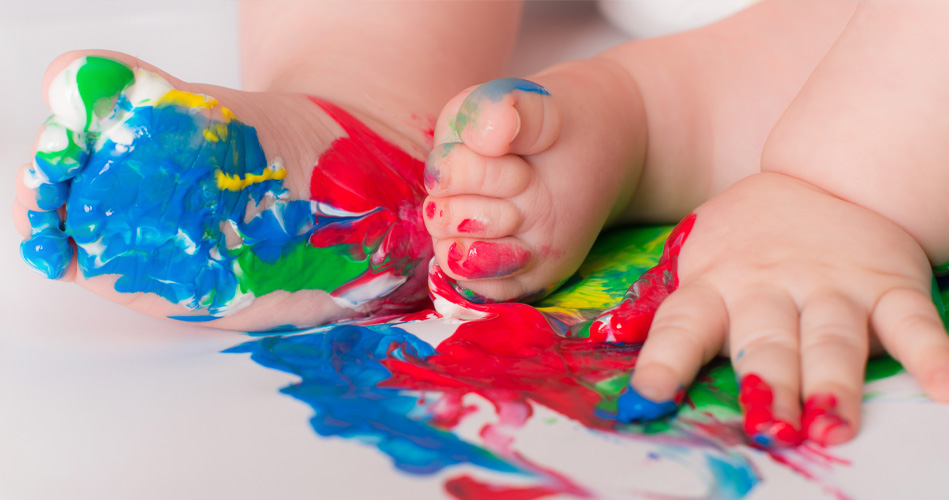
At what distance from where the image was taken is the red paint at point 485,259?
0.59 metres

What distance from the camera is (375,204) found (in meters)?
0.66

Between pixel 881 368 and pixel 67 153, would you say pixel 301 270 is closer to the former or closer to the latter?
pixel 67 153

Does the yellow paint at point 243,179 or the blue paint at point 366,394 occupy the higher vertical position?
the yellow paint at point 243,179

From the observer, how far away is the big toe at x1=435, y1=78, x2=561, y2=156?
553 millimetres

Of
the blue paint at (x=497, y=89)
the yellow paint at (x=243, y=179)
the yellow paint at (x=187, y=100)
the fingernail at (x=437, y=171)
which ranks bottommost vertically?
the yellow paint at (x=243, y=179)

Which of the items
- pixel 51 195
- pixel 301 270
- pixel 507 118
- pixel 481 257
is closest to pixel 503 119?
pixel 507 118

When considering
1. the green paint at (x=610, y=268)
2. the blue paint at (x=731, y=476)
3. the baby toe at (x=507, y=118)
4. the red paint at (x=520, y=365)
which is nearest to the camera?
the blue paint at (x=731, y=476)

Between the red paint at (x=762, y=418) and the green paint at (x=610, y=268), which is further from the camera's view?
the green paint at (x=610, y=268)

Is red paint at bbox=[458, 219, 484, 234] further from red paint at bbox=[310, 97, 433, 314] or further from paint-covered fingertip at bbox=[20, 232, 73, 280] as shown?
paint-covered fingertip at bbox=[20, 232, 73, 280]

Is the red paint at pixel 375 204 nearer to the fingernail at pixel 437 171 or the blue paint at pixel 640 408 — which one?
the fingernail at pixel 437 171

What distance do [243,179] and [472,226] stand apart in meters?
0.18

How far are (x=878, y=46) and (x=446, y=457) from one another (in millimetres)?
430

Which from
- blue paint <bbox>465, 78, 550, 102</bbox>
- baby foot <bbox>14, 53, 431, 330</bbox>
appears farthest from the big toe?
baby foot <bbox>14, 53, 431, 330</bbox>

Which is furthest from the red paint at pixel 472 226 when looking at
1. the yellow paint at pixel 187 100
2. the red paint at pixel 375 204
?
the yellow paint at pixel 187 100
